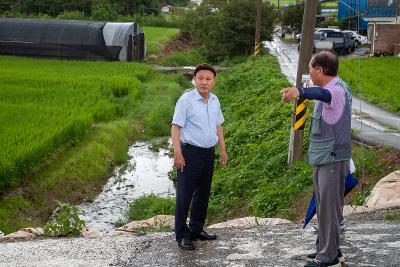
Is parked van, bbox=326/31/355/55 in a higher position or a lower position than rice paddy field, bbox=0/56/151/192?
higher

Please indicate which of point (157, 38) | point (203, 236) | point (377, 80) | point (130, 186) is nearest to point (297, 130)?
point (130, 186)

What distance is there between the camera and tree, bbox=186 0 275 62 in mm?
35062

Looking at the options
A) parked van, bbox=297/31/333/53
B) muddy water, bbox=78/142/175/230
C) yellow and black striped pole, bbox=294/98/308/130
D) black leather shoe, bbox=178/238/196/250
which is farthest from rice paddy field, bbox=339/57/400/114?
black leather shoe, bbox=178/238/196/250

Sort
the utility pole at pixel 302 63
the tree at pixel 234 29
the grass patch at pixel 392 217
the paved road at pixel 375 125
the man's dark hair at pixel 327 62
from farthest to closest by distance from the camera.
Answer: the tree at pixel 234 29 < the paved road at pixel 375 125 < the utility pole at pixel 302 63 < the grass patch at pixel 392 217 < the man's dark hair at pixel 327 62

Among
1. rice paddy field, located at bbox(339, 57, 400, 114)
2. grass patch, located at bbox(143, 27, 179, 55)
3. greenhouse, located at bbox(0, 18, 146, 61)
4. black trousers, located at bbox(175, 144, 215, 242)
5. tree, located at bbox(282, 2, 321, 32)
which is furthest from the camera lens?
tree, located at bbox(282, 2, 321, 32)

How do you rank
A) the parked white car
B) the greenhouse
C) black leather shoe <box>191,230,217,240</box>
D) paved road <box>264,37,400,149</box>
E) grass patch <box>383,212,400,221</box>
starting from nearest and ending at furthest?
black leather shoe <box>191,230,217,240</box>, grass patch <box>383,212,400,221</box>, paved road <box>264,37,400,149</box>, the greenhouse, the parked white car

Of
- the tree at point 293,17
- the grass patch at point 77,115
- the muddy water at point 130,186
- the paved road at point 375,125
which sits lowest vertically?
the muddy water at point 130,186

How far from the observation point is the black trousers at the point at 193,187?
5.05 m

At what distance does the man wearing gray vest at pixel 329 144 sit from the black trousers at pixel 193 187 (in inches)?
41.4

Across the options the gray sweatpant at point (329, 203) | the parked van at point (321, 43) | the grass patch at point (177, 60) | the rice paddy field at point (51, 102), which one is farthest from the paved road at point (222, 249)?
the grass patch at point (177, 60)

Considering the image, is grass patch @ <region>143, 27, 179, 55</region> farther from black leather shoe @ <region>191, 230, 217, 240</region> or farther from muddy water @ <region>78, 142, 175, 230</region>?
black leather shoe @ <region>191, 230, 217, 240</region>

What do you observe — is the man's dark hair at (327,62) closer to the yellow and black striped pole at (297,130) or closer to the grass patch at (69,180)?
the yellow and black striped pole at (297,130)

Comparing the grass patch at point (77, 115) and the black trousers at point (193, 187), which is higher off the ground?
the black trousers at point (193, 187)

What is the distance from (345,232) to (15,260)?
3.09 meters
